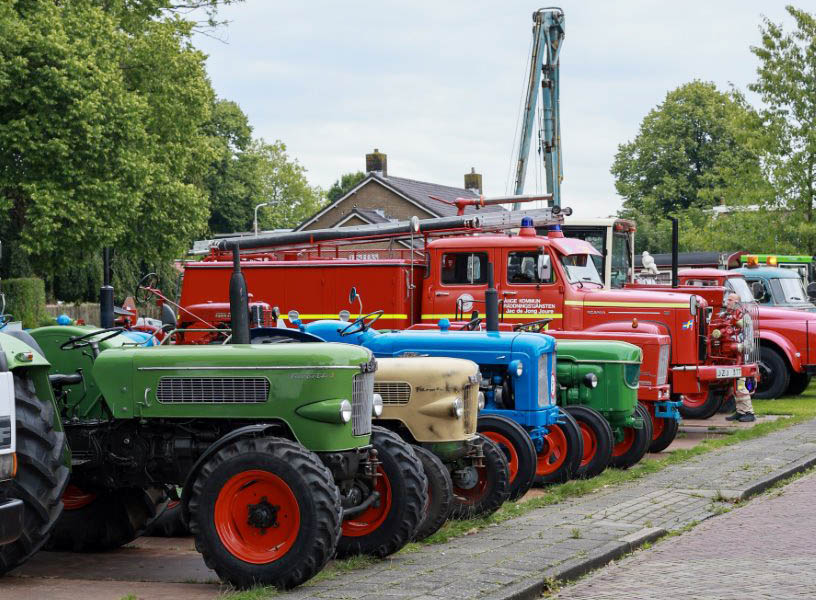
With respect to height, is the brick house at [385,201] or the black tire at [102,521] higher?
the brick house at [385,201]

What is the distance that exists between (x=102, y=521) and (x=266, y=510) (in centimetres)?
206

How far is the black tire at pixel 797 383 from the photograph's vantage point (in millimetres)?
24809

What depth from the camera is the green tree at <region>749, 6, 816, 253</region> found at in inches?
1426

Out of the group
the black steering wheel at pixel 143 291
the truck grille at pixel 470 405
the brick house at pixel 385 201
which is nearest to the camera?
the truck grille at pixel 470 405

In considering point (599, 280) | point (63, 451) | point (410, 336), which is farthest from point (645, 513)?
point (599, 280)

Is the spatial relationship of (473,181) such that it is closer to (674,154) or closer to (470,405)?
(674,154)

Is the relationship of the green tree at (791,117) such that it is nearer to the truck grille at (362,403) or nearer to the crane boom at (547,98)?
the crane boom at (547,98)

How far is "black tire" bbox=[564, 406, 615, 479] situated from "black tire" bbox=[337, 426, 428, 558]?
15.2 feet

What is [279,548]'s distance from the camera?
755 centimetres

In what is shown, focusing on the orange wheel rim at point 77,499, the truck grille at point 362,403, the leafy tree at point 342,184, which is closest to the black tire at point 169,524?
the orange wheel rim at point 77,499

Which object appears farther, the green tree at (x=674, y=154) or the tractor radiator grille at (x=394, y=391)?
the green tree at (x=674, y=154)

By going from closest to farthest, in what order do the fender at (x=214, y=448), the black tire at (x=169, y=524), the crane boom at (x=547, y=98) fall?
the fender at (x=214, y=448) → the black tire at (x=169, y=524) → the crane boom at (x=547, y=98)

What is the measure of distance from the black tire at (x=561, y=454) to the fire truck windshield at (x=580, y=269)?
4800mm

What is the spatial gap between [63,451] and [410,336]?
4740mm
